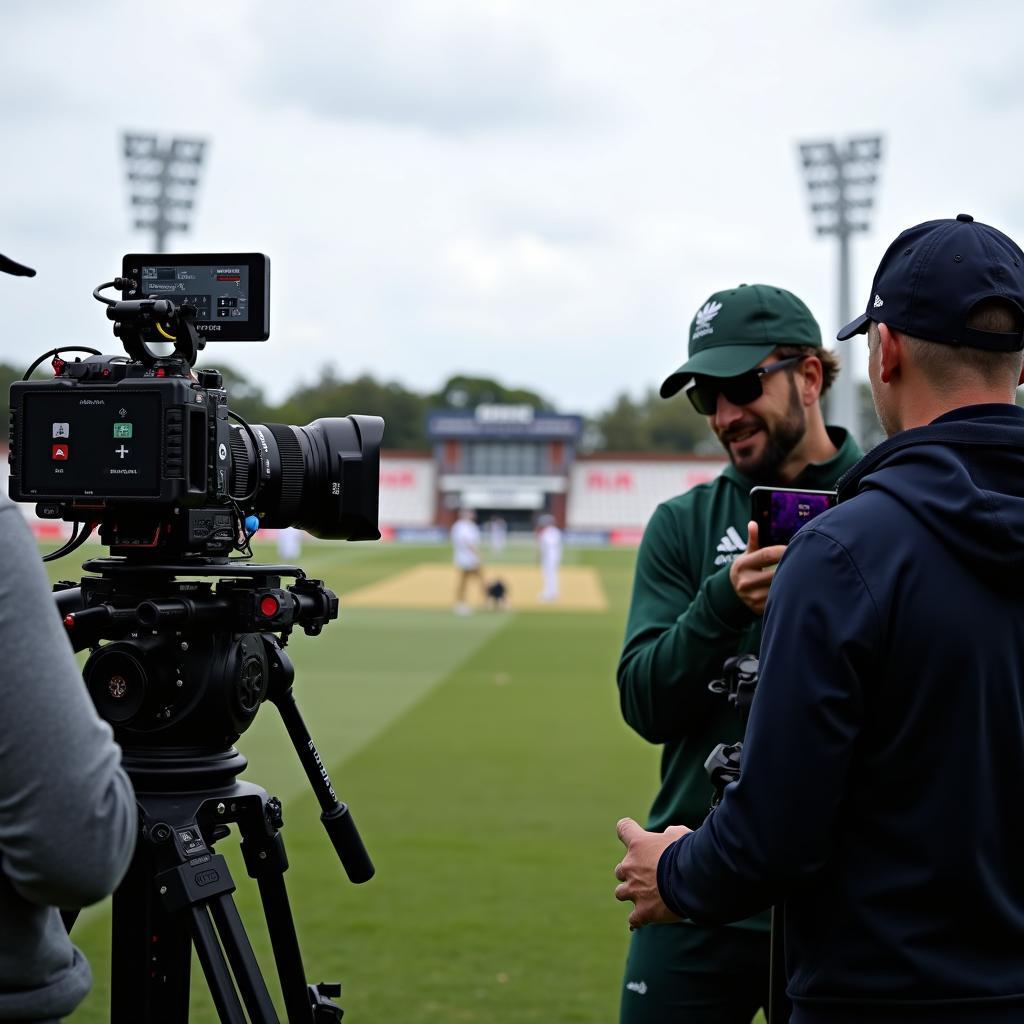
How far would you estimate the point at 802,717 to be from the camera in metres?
1.95

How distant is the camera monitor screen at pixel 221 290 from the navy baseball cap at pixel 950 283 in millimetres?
1555

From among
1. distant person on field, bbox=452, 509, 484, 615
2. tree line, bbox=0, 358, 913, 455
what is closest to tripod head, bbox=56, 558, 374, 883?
distant person on field, bbox=452, 509, 484, 615

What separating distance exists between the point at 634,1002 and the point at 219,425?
167 centimetres

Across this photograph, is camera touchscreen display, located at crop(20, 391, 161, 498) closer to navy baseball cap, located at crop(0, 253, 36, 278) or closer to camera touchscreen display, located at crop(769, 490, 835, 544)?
navy baseball cap, located at crop(0, 253, 36, 278)

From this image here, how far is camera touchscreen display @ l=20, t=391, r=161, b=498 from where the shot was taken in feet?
8.70

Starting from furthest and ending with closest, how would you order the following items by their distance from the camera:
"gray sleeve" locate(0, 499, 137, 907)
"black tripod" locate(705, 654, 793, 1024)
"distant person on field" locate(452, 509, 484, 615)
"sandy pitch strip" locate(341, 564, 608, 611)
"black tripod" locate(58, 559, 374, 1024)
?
1. "sandy pitch strip" locate(341, 564, 608, 611)
2. "distant person on field" locate(452, 509, 484, 615)
3. "black tripod" locate(58, 559, 374, 1024)
4. "black tripod" locate(705, 654, 793, 1024)
5. "gray sleeve" locate(0, 499, 137, 907)

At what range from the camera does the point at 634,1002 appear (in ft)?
10.3

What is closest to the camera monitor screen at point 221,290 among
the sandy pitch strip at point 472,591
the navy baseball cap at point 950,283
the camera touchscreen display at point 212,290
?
the camera touchscreen display at point 212,290

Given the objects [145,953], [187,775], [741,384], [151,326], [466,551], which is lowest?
[466,551]

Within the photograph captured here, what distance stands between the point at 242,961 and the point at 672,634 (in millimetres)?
1227

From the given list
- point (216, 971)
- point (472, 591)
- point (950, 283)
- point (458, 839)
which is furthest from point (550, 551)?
point (950, 283)

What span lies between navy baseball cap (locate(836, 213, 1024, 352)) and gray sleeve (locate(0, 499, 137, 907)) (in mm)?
1368

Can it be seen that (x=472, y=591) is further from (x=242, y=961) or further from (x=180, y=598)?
(x=242, y=961)

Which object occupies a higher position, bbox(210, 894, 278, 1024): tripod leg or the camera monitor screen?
the camera monitor screen
